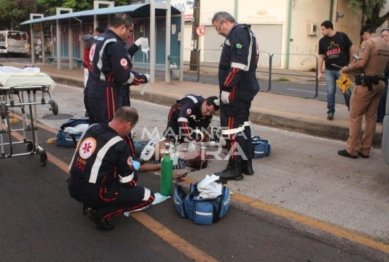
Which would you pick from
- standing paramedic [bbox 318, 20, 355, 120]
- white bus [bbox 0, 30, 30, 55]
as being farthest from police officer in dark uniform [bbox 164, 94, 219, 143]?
white bus [bbox 0, 30, 30, 55]

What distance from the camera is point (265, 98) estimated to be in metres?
11.3

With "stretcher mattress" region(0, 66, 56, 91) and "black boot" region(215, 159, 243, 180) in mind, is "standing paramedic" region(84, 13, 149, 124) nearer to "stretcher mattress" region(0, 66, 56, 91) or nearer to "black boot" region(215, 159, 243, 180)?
"stretcher mattress" region(0, 66, 56, 91)

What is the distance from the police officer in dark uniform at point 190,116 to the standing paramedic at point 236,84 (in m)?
0.97

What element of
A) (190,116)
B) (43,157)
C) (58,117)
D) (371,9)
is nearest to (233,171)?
(190,116)

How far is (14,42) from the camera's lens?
3641cm

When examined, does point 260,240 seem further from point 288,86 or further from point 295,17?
point 295,17

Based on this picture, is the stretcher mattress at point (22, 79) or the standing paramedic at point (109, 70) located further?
the stretcher mattress at point (22, 79)

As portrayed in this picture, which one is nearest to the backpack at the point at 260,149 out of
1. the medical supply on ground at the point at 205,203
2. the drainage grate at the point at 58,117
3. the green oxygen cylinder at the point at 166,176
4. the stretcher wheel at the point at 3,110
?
the green oxygen cylinder at the point at 166,176

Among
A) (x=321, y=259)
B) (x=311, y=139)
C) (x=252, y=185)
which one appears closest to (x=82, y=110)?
(x=311, y=139)

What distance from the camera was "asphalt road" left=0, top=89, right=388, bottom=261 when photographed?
3.49 metres

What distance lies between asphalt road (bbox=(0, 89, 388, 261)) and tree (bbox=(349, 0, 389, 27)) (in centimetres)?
2236

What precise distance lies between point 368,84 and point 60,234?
4.30 m

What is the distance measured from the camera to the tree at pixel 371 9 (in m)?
23.4

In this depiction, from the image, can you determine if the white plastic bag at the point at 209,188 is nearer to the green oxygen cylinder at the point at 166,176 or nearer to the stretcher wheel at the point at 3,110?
the green oxygen cylinder at the point at 166,176
